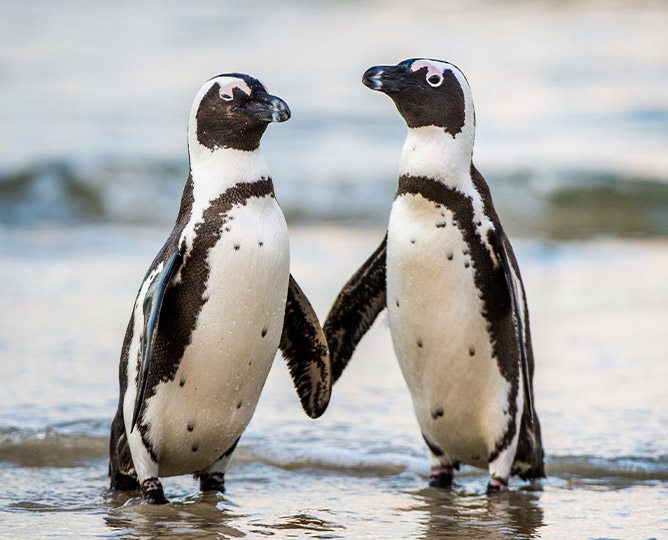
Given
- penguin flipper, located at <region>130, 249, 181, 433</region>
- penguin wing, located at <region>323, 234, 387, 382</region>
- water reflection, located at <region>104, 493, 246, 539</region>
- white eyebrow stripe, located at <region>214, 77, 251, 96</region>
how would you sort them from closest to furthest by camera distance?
water reflection, located at <region>104, 493, 246, 539</region> < penguin flipper, located at <region>130, 249, 181, 433</region> < white eyebrow stripe, located at <region>214, 77, 251, 96</region> < penguin wing, located at <region>323, 234, 387, 382</region>

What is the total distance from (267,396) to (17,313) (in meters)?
1.88

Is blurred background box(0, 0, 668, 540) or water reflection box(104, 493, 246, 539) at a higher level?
blurred background box(0, 0, 668, 540)

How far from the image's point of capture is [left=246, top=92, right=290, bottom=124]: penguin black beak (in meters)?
3.39

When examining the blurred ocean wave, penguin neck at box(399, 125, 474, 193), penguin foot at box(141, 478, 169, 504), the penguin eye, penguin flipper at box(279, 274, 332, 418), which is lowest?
penguin foot at box(141, 478, 169, 504)

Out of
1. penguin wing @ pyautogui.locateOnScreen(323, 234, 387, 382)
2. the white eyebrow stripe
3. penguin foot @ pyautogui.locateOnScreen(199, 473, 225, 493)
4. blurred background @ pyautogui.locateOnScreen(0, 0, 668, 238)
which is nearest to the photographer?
the white eyebrow stripe

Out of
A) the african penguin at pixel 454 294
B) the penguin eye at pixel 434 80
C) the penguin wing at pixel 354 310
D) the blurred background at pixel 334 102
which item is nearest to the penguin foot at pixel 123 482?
the penguin wing at pixel 354 310

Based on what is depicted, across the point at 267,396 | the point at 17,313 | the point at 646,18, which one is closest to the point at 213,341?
the point at 267,396

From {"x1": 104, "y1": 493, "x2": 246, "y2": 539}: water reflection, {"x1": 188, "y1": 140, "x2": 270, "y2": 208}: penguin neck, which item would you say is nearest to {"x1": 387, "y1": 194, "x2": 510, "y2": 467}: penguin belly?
{"x1": 188, "y1": 140, "x2": 270, "y2": 208}: penguin neck

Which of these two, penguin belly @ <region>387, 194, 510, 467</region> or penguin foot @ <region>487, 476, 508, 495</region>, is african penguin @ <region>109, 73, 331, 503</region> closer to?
penguin belly @ <region>387, 194, 510, 467</region>

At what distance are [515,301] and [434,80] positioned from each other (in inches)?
31.1

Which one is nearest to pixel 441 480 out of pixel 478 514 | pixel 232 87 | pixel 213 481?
pixel 478 514

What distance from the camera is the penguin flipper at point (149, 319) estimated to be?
3.22m

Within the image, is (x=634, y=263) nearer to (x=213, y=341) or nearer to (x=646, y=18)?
(x=213, y=341)

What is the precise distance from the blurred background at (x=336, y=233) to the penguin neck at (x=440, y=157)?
1.05m
